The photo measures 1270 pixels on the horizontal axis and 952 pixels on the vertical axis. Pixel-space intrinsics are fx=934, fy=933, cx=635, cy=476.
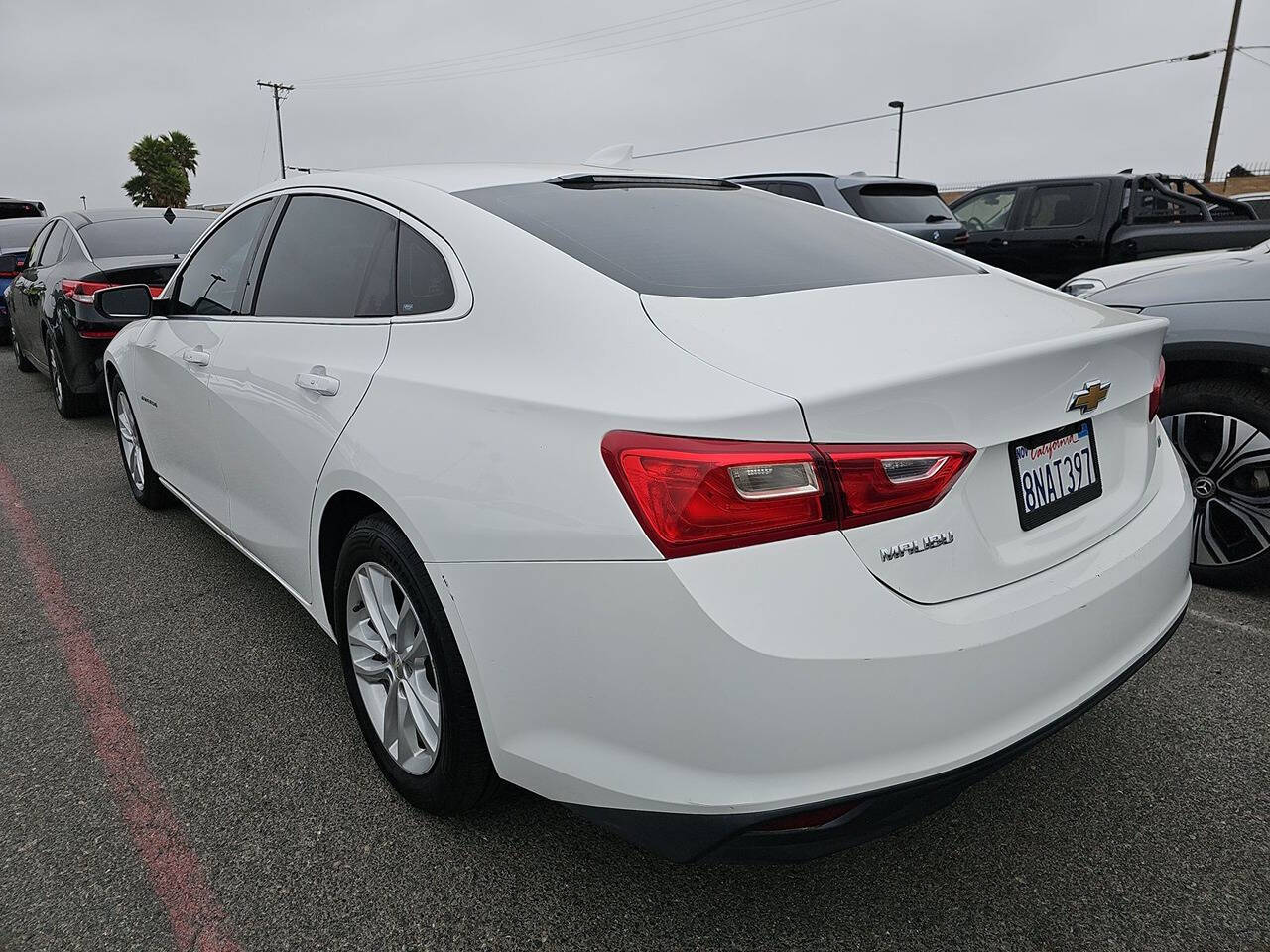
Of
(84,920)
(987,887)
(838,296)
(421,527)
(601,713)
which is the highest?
(838,296)

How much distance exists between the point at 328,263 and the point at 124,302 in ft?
5.38

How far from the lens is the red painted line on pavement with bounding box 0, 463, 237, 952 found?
201cm

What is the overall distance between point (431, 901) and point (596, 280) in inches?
54.8

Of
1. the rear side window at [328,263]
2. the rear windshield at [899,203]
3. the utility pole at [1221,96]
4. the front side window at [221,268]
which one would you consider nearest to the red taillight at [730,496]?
the rear side window at [328,263]

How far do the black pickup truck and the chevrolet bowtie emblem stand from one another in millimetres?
7897

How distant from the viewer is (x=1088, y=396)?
1.93 meters

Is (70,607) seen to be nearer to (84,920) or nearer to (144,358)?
(144,358)

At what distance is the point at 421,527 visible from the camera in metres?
1.97

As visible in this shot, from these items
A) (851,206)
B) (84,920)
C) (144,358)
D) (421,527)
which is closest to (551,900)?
(421,527)

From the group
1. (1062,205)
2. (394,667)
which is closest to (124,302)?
(394,667)

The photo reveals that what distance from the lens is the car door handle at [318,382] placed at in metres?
2.36

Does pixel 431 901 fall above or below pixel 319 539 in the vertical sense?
below

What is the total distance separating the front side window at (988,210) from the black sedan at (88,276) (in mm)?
7848

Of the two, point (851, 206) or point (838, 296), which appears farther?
point (851, 206)
